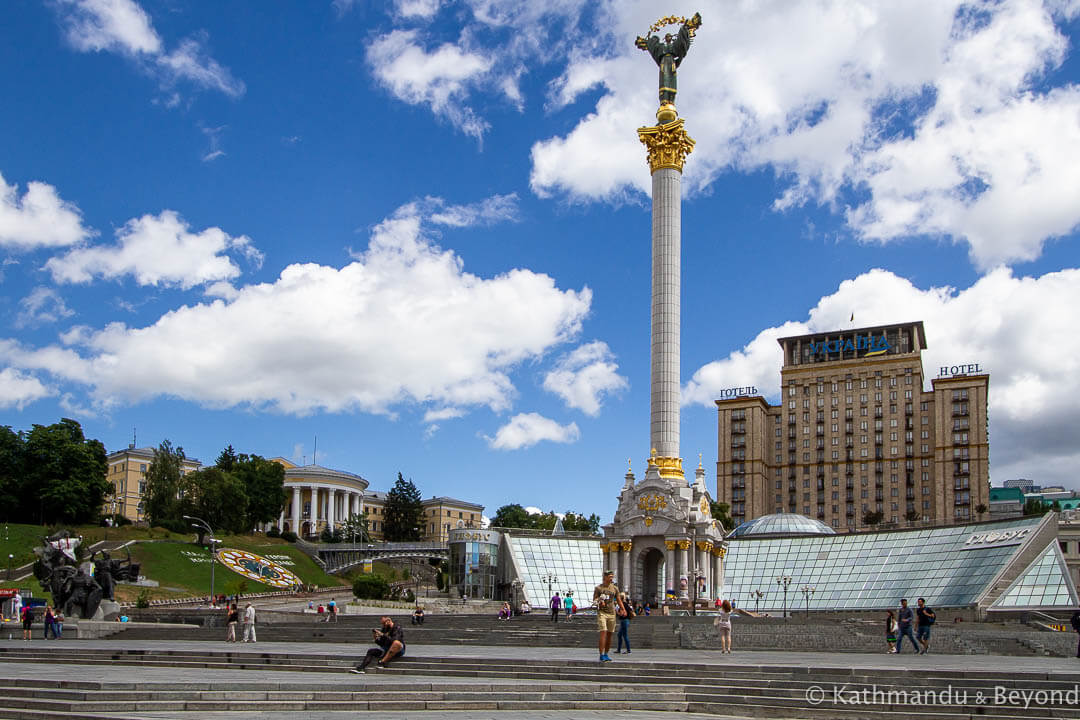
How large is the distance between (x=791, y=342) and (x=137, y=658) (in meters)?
119

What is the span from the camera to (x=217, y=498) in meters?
94.1

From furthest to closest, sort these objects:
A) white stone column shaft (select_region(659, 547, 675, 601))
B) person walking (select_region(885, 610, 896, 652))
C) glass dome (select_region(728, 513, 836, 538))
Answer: glass dome (select_region(728, 513, 836, 538)) → white stone column shaft (select_region(659, 547, 675, 601)) → person walking (select_region(885, 610, 896, 652))

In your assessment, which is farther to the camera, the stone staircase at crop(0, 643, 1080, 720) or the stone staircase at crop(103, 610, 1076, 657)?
the stone staircase at crop(103, 610, 1076, 657)

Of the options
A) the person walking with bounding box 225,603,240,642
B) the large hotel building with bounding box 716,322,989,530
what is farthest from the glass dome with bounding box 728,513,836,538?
the person walking with bounding box 225,603,240,642

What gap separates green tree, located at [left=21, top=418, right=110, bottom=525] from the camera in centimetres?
8844

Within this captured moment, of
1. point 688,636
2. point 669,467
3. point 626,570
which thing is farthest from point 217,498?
point 688,636

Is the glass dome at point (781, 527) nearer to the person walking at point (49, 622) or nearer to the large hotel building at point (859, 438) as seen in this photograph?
the large hotel building at point (859, 438)

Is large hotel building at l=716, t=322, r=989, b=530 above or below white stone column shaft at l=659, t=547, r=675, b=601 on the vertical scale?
above

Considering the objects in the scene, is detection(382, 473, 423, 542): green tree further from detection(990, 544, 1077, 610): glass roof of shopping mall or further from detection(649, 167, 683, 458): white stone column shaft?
detection(990, 544, 1077, 610): glass roof of shopping mall

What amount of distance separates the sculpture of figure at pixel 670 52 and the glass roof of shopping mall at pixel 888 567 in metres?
30.6

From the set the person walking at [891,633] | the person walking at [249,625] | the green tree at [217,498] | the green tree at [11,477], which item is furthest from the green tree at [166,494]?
the person walking at [891,633]

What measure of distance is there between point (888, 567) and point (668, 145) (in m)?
29.0

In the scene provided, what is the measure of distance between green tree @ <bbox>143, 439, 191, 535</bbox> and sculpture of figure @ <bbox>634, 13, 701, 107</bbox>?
57684 mm

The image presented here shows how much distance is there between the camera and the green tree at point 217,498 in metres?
94.1
